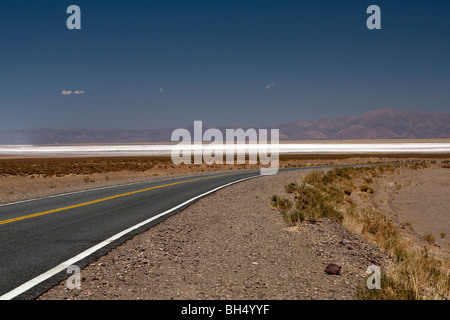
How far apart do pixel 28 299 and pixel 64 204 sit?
8.66 metres

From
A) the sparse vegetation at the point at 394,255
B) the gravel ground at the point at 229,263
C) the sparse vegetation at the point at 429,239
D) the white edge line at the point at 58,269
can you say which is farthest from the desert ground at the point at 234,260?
the sparse vegetation at the point at 429,239

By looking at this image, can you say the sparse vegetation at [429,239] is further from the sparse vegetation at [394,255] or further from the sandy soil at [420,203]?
the sandy soil at [420,203]

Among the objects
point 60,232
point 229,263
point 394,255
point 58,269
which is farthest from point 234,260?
point 60,232

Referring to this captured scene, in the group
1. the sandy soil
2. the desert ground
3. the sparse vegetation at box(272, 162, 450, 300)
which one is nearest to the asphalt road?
the desert ground

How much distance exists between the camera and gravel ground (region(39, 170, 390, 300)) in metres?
4.82

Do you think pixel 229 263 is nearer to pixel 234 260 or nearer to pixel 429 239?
pixel 234 260

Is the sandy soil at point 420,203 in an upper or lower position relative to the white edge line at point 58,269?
lower

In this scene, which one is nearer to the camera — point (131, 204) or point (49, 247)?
point (49, 247)

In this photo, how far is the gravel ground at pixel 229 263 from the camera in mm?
4824

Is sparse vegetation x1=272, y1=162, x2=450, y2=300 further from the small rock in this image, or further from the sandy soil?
the sandy soil

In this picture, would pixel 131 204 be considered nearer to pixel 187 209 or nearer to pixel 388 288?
pixel 187 209

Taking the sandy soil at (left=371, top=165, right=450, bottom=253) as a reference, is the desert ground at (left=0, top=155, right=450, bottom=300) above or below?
above
